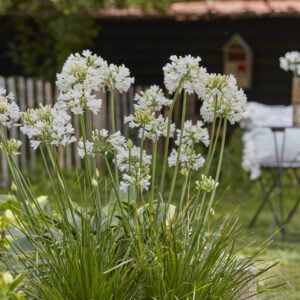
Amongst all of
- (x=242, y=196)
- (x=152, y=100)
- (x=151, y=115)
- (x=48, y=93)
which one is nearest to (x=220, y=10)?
→ (x=48, y=93)

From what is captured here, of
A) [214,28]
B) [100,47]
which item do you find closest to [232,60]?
[214,28]

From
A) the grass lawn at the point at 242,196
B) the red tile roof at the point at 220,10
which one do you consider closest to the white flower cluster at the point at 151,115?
the grass lawn at the point at 242,196

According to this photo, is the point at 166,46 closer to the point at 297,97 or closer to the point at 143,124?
the point at 297,97

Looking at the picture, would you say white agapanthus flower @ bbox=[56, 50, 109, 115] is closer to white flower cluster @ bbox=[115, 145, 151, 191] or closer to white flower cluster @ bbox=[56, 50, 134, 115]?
white flower cluster @ bbox=[56, 50, 134, 115]

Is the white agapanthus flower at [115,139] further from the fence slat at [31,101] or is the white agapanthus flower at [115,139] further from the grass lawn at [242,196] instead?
the fence slat at [31,101]

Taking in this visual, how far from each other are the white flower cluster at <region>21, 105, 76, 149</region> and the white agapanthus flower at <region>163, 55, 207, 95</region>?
1.30ft

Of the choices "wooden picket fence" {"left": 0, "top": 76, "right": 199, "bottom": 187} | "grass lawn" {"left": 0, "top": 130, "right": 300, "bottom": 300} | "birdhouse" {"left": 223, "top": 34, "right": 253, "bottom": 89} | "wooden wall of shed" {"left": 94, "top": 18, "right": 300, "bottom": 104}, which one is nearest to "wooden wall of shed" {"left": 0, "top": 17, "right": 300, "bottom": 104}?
"wooden wall of shed" {"left": 94, "top": 18, "right": 300, "bottom": 104}

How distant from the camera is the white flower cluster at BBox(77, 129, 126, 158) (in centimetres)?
285

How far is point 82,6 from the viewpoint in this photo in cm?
1190

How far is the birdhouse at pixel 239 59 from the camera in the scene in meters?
11.8

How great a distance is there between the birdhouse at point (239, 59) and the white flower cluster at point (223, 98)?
8.81 m

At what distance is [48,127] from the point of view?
2756 millimetres

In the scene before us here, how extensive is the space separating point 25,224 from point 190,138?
656 mm

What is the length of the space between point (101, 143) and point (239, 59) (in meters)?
9.16
